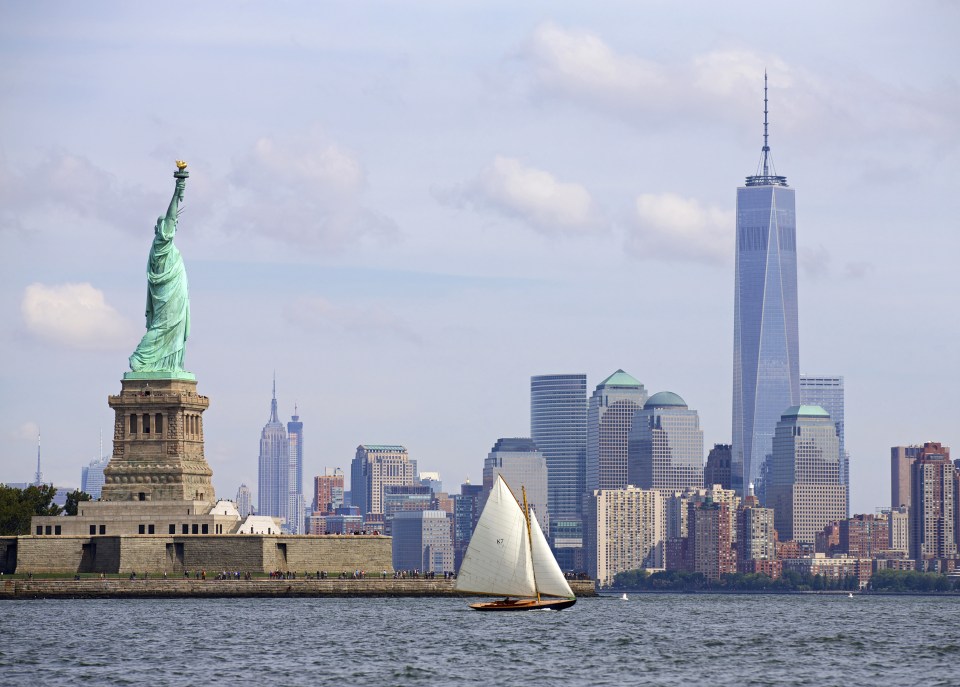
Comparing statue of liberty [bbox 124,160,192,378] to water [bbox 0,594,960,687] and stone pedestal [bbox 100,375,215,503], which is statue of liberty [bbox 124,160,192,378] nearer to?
stone pedestal [bbox 100,375,215,503]

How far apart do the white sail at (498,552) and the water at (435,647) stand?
3.08 metres

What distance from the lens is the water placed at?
102 meters

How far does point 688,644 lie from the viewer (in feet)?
417

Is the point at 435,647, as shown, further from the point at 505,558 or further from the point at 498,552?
the point at 505,558

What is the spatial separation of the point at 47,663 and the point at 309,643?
18.2m

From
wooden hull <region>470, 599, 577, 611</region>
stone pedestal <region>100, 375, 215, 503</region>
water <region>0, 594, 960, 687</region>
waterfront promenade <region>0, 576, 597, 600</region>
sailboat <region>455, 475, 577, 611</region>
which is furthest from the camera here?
stone pedestal <region>100, 375, 215, 503</region>

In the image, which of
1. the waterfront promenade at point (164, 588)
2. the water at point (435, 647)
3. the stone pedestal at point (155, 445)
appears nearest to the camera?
the water at point (435, 647)

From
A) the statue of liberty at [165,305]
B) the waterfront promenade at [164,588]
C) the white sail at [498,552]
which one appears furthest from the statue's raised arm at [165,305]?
the white sail at [498,552]

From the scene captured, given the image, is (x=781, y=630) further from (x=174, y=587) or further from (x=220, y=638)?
(x=174, y=587)

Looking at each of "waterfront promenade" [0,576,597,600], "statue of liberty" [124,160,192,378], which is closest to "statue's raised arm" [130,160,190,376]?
"statue of liberty" [124,160,192,378]

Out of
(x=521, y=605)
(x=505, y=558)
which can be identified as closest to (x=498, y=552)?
(x=505, y=558)

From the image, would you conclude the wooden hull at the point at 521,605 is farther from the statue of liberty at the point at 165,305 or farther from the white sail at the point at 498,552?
the statue of liberty at the point at 165,305

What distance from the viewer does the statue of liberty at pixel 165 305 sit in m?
187

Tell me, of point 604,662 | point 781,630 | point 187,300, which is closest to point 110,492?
point 187,300
